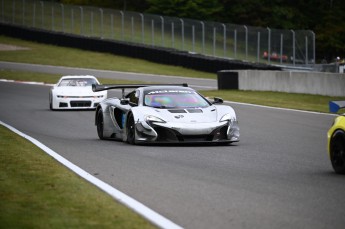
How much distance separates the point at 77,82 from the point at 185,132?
47.4 feet

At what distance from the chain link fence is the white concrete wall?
6301mm

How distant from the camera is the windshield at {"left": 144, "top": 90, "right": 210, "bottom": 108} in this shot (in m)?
16.5

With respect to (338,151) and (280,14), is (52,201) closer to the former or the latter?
(338,151)

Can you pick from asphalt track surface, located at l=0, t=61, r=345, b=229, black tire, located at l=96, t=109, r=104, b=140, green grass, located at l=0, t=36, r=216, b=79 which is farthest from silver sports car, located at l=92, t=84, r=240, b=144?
green grass, located at l=0, t=36, r=216, b=79

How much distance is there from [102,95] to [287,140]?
12403mm

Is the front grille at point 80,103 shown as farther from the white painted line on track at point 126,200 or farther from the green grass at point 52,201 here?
the green grass at point 52,201

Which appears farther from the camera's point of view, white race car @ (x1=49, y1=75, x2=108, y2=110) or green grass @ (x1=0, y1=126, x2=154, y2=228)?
white race car @ (x1=49, y1=75, x2=108, y2=110)

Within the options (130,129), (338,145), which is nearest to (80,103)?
(130,129)

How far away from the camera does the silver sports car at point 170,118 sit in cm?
1552

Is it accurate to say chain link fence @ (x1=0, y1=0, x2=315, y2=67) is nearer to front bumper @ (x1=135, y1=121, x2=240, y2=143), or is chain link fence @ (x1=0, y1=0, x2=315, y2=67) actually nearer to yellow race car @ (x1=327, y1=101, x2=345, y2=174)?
front bumper @ (x1=135, y1=121, x2=240, y2=143)

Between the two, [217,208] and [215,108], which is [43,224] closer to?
[217,208]

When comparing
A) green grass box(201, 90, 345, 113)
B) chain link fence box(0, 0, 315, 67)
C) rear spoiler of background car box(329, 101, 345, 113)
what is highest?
chain link fence box(0, 0, 315, 67)

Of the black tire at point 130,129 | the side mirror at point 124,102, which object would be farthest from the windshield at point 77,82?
the black tire at point 130,129

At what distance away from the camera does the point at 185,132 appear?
50.7 ft
